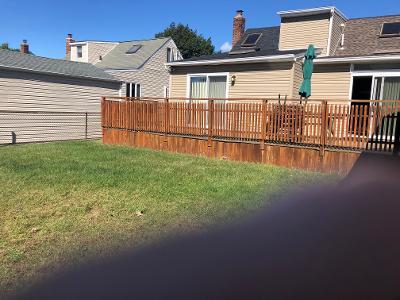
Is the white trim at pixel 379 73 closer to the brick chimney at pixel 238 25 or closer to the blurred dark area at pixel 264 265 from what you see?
the blurred dark area at pixel 264 265

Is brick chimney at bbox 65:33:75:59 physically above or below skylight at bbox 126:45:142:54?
above

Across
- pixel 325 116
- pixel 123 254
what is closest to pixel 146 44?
pixel 325 116

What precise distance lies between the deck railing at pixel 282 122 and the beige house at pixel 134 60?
335 inches

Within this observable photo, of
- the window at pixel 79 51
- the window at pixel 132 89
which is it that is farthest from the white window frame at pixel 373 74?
the window at pixel 79 51

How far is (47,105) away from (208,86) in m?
6.89

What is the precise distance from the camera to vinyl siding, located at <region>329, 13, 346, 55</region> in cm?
1400

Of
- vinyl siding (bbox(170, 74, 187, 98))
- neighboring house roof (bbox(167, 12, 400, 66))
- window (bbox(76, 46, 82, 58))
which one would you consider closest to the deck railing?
vinyl siding (bbox(170, 74, 187, 98))

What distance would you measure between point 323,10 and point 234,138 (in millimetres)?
7563

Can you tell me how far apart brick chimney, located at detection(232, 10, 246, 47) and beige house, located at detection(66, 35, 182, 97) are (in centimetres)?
531

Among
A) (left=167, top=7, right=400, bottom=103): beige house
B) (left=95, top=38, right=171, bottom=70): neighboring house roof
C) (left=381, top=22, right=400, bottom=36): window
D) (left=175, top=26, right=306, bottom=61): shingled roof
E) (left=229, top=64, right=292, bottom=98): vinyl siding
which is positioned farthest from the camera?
(left=95, top=38, right=171, bottom=70): neighboring house roof

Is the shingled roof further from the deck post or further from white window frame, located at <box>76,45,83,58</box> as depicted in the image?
white window frame, located at <box>76,45,83,58</box>

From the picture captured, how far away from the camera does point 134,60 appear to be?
21797 mm

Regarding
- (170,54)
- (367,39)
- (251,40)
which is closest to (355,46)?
(367,39)

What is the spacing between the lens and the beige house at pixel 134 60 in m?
20.3
